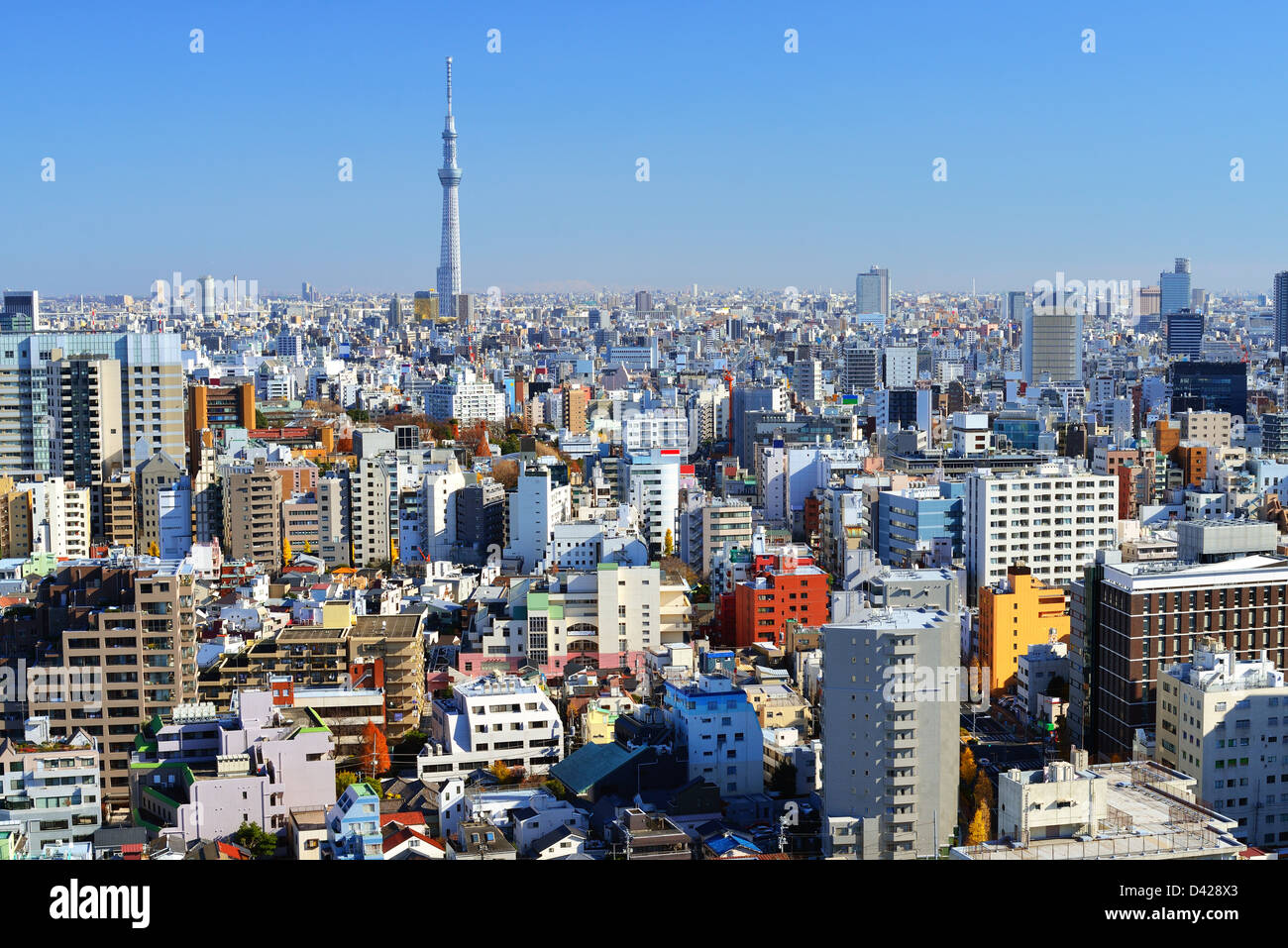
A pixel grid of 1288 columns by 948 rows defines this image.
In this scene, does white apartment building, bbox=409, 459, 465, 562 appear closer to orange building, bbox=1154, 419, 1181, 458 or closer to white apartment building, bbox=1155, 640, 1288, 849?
white apartment building, bbox=1155, 640, 1288, 849

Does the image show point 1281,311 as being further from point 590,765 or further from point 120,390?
point 590,765

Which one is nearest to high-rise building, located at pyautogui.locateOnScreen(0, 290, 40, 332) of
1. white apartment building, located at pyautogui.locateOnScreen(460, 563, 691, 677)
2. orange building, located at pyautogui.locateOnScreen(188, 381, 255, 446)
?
orange building, located at pyautogui.locateOnScreen(188, 381, 255, 446)

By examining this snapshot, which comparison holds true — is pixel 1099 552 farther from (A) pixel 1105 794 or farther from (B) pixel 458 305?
(B) pixel 458 305

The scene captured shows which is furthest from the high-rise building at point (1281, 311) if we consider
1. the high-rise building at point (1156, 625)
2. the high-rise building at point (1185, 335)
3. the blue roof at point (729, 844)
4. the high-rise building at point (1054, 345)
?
the blue roof at point (729, 844)

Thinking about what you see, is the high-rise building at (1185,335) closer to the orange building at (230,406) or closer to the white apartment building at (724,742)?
the orange building at (230,406)

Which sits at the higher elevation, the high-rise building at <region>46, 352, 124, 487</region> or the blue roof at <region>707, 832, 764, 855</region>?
the high-rise building at <region>46, 352, 124, 487</region>
